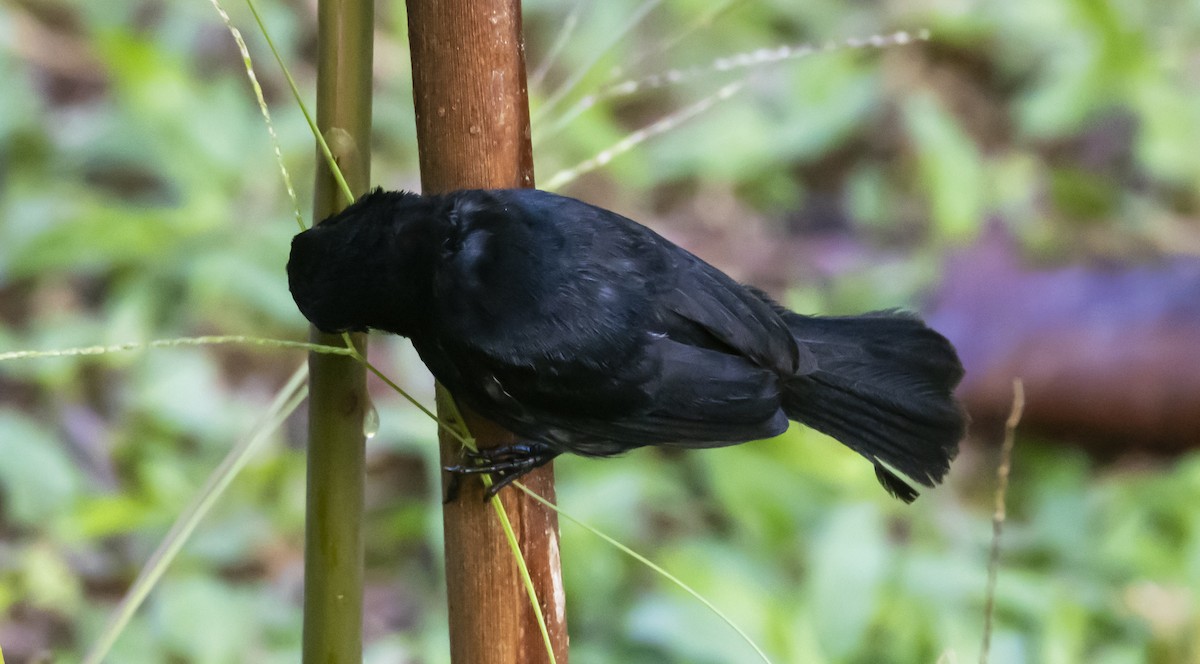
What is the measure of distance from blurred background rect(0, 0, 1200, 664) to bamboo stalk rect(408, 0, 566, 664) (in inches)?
9.3

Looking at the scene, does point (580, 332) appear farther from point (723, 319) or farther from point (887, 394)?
point (887, 394)

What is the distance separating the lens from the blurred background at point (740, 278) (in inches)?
86.0

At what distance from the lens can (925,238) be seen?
11.0 feet

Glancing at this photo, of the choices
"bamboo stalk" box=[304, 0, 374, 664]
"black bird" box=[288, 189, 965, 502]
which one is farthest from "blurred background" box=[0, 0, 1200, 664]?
"bamboo stalk" box=[304, 0, 374, 664]

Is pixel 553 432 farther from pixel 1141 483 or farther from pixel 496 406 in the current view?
pixel 1141 483

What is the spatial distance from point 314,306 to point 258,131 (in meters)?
2.00

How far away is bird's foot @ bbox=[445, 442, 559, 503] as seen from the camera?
0.97m

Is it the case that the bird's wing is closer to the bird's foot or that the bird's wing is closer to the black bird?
the black bird

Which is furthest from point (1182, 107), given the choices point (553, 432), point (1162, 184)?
point (553, 432)

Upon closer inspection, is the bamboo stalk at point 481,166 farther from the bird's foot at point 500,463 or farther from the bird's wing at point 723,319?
the bird's wing at point 723,319

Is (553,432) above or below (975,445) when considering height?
below

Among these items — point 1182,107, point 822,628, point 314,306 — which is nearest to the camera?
point 314,306

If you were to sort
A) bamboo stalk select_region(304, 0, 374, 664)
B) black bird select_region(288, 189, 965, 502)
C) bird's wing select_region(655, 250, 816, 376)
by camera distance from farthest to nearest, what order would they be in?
bird's wing select_region(655, 250, 816, 376) → black bird select_region(288, 189, 965, 502) → bamboo stalk select_region(304, 0, 374, 664)

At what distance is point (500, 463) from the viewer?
108cm
